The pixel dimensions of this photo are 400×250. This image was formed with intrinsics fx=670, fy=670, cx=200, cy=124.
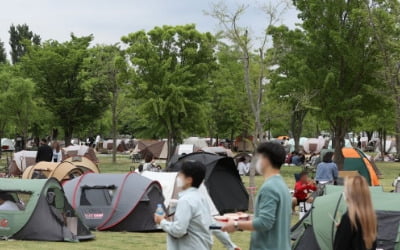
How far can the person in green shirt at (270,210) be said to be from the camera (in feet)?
14.6

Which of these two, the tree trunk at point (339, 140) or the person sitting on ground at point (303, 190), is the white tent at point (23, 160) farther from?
the person sitting on ground at point (303, 190)

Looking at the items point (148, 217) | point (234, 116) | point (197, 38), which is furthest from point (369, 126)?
point (148, 217)

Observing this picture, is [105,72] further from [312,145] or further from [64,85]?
[312,145]

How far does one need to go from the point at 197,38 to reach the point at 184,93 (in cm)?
Answer: 288

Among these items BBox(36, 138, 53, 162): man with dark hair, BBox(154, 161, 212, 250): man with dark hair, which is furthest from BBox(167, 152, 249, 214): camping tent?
BBox(154, 161, 212, 250): man with dark hair

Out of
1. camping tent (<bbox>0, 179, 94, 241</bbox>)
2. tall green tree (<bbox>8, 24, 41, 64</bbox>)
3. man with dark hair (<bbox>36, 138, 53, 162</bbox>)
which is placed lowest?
camping tent (<bbox>0, 179, 94, 241</bbox>)

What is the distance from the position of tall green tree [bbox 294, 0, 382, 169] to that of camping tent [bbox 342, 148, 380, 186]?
1.04 m

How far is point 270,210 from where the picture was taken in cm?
445

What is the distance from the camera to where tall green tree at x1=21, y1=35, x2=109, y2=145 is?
38438mm

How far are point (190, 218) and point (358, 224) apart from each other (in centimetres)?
127

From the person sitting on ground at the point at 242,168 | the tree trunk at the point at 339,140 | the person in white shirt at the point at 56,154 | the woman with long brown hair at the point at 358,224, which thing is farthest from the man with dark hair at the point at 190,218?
the person sitting on ground at the point at 242,168

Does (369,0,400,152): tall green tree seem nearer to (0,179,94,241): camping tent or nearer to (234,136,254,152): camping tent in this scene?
(0,179,94,241): camping tent

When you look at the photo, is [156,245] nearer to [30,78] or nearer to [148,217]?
[148,217]

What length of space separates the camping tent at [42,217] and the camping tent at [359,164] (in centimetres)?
1391
